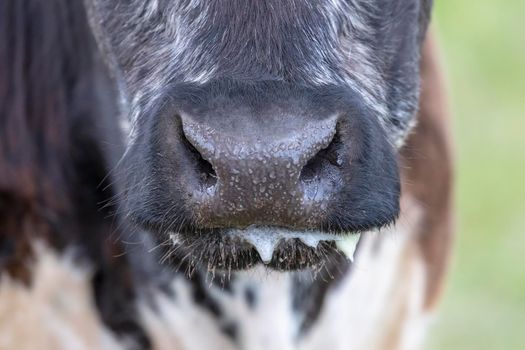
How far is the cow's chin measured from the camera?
199cm

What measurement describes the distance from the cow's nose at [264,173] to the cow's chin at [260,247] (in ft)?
0.23

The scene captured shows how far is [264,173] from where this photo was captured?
1846mm

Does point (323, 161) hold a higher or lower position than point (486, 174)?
higher

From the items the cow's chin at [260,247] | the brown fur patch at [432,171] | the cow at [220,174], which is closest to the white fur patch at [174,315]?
the cow at [220,174]

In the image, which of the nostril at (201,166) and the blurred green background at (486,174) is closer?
the nostril at (201,166)

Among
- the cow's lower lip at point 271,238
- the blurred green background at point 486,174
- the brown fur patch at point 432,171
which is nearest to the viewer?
the cow's lower lip at point 271,238

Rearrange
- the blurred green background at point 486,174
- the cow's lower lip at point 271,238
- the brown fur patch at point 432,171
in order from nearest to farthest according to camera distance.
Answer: the cow's lower lip at point 271,238 < the brown fur patch at point 432,171 < the blurred green background at point 486,174

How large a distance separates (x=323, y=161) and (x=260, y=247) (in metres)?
0.19

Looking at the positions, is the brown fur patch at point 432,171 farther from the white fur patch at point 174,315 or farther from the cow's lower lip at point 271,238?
the cow's lower lip at point 271,238

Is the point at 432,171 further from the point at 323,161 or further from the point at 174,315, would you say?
the point at 323,161

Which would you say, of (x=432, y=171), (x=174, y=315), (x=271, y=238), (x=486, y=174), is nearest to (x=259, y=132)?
(x=271, y=238)

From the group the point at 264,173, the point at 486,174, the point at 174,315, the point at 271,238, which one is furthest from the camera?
the point at 486,174

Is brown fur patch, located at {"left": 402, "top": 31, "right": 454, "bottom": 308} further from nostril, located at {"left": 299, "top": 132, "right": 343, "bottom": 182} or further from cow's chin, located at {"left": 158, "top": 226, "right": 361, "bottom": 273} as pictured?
nostril, located at {"left": 299, "top": 132, "right": 343, "bottom": 182}

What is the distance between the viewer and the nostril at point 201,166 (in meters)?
1.89
